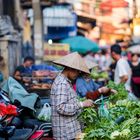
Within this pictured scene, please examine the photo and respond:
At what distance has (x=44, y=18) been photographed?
20.8 meters

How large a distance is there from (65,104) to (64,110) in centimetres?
7

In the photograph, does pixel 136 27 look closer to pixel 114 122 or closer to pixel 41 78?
pixel 41 78

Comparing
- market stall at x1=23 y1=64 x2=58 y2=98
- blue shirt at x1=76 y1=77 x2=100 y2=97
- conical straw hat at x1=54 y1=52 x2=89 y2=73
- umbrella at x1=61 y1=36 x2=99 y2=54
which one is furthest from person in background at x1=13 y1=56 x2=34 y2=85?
umbrella at x1=61 y1=36 x2=99 y2=54

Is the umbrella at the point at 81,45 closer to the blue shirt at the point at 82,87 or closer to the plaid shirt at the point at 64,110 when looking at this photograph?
the blue shirt at the point at 82,87

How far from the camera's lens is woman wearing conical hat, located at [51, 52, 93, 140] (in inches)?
253

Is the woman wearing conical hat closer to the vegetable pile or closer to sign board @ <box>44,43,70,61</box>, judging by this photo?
the vegetable pile

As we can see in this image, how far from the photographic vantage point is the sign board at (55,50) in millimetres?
16516

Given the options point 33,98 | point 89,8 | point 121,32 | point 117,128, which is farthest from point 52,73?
point 121,32

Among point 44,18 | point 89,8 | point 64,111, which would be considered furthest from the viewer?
point 89,8

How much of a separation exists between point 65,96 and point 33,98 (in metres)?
1.47

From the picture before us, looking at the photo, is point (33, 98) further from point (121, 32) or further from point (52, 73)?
point (121, 32)

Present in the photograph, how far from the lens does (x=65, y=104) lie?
6.41 m

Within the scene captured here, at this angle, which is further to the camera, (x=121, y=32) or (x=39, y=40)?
(x=121, y=32)

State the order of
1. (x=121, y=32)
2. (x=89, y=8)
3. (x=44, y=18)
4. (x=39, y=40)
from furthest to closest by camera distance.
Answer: (x=121, y=32) < (x=89, y=8) < (x=44, y=18) < (x=39, y=40)
